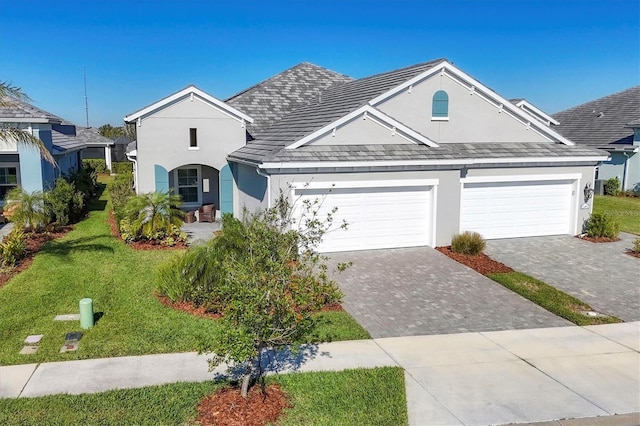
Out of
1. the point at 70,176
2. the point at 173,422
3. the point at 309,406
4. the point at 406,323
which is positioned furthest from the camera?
the point at 70,176

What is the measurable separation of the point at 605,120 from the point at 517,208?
69.5ft

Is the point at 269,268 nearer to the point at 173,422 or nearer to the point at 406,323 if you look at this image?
the point at 173,422

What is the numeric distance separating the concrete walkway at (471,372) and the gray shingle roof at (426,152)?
7268mm

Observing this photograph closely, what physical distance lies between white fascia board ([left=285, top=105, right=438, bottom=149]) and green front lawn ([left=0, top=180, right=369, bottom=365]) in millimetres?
5579

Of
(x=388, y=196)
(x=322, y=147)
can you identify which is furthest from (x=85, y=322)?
(x=388, y=196)

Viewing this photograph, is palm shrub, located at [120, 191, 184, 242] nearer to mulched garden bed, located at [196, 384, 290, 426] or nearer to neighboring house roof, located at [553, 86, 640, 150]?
mulched garden bed, located at [196, 384, 290, 426]

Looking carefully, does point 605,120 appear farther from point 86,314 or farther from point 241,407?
point 241,407

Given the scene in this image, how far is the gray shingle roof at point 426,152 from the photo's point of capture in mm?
15772

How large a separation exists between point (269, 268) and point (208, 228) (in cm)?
1420

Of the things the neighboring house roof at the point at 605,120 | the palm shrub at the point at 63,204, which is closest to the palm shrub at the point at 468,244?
the palm shrub at the point at 63,204

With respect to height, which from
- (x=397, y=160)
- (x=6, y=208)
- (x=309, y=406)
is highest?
(x=397, y=160)

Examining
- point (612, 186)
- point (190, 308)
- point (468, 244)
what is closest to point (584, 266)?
point (468, 244)

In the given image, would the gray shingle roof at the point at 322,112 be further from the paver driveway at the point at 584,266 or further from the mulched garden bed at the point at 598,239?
the mulched garden bed at the point at 598,239

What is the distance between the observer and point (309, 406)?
7246mm
